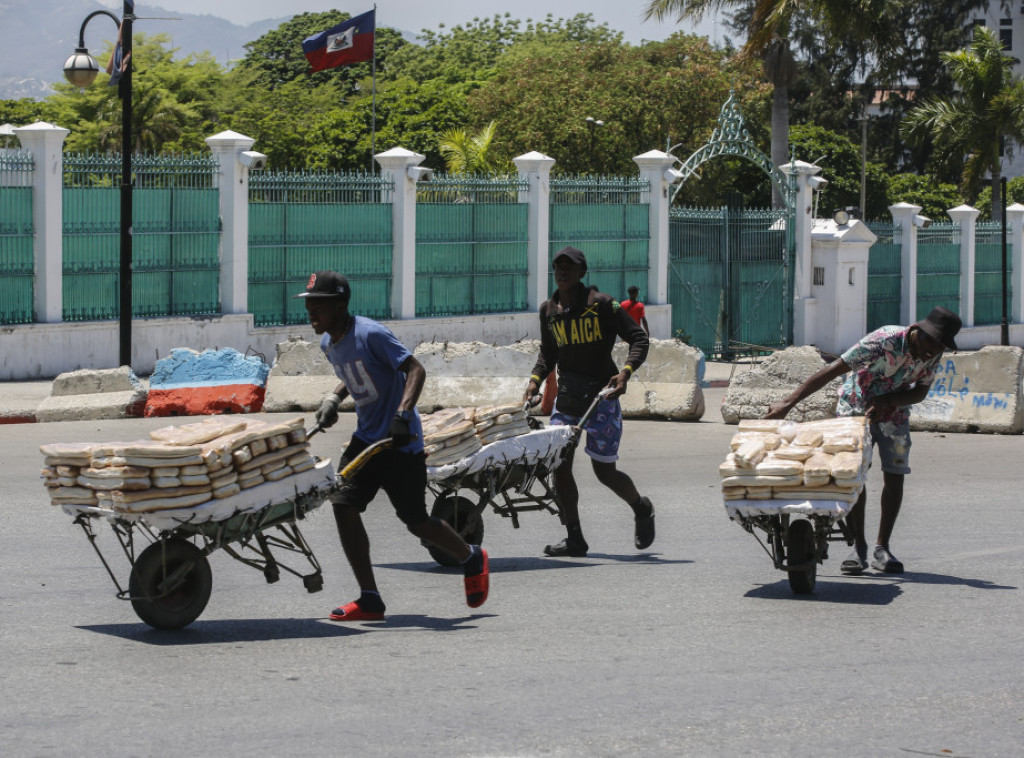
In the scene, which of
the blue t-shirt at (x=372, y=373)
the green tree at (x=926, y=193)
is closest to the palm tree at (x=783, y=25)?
the green tree at (x=926, y=193)

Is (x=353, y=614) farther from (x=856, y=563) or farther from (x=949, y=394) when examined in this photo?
(x=949, y=394)

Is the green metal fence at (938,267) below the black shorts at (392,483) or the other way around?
the other way around

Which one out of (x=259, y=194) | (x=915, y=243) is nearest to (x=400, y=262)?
(x=259, y=194)

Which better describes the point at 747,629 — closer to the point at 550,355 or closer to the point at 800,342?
the point at 550,355

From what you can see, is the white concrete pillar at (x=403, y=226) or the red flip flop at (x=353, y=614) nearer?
the red flip flop at (x=353, y=614)

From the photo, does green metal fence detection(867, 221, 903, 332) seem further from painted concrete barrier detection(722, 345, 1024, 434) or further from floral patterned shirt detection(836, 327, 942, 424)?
floral patterned shirt detection(836, 327, 942, 424)

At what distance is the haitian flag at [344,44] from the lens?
30.3 meters

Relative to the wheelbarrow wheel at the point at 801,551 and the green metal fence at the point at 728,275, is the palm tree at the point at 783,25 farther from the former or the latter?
the wheelbarrow wheel at the point at 801,551

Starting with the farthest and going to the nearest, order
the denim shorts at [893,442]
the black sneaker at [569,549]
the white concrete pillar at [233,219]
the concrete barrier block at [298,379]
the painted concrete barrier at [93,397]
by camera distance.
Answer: the white concrete pillar at [233,219], the concrete barrier block at [298,379], the painted concrete barrier at [93,397], the black sneaker at [569,549], the denim shorts at [893,442]

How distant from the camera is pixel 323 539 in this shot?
1031 cm

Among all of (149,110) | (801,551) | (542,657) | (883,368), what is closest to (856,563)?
(801,551)

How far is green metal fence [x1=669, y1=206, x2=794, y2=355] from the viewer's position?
2788cm

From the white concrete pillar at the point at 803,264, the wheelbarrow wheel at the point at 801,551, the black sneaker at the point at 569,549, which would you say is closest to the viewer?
the wheelbarrow wheel at the point at 801,551

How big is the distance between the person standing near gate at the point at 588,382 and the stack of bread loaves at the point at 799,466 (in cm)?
147
